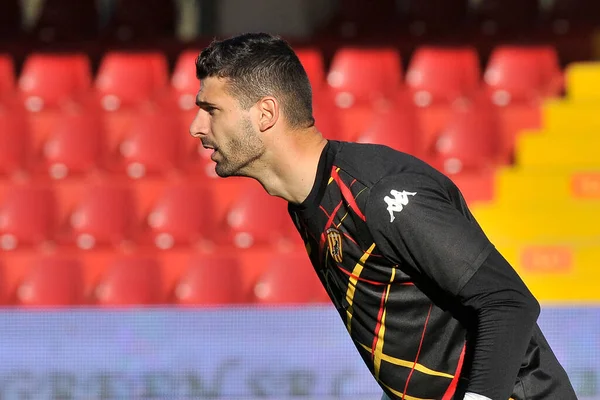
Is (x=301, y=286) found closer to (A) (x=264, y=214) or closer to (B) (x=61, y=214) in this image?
(A) (x=264, y=214)

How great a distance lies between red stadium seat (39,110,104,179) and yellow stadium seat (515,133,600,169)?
2.66 m

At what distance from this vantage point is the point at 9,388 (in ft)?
15.6

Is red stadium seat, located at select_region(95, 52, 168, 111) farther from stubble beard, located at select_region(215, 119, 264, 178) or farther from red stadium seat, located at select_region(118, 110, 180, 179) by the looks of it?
stubble beard, located at select_region(215, 119, 264, 178)

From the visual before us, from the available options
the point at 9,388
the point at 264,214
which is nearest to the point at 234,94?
the point at 9,388

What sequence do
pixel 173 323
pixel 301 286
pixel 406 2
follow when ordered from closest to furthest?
pixel 173 323 → pixel 301 286 → pixel 406 2

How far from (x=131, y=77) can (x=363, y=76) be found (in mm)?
1594

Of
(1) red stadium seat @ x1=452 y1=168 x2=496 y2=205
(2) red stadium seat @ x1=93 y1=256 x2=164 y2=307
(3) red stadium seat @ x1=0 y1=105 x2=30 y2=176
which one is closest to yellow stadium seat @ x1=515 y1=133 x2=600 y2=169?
(1) red stadium seat @ x1=452 y1=168 x2=496 y2=205

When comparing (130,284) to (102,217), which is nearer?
(130,284)

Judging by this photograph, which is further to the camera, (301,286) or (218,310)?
(301,286)

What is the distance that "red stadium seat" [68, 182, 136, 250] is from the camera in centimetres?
591

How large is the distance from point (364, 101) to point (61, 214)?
2.10m

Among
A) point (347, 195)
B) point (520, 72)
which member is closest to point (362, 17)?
point (520, 72)

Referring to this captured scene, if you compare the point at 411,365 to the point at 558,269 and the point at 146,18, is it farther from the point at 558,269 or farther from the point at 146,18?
the point at 146,18

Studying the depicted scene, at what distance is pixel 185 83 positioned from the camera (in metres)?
6.77
